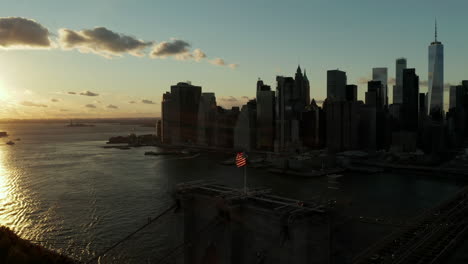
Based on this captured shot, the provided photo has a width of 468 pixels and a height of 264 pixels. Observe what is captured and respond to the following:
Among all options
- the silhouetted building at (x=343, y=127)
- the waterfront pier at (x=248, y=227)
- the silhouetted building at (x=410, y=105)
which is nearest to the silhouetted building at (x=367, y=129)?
the silhouetted building at (x=343, y=127)

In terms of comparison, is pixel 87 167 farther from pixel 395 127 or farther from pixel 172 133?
pixel 395 127

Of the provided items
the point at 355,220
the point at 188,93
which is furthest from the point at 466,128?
the point at 355,220

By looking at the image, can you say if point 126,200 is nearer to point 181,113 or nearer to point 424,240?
point 424,240

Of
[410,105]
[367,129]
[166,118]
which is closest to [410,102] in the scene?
[410,105]

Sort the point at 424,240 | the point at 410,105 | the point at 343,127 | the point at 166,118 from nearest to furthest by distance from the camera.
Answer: the point at 424,240
the point at 343,127
the point at 410,105
the point at 166,118

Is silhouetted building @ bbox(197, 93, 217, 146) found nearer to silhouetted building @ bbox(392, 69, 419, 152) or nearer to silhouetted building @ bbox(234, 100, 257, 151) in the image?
silhouetted building @ bbox(234, 100, 257, 151)

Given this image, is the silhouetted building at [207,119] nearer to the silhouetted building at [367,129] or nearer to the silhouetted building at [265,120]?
the silhouetted building at [265,120]

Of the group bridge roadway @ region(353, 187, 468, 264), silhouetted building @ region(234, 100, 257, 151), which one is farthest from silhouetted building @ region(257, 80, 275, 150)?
bridge roadway @ region(353, 187, 468, 264)
